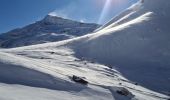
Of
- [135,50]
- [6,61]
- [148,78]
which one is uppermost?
[135,50]

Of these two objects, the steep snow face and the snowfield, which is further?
the steep snow face

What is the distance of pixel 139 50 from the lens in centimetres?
6669

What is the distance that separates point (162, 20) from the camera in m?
86.5

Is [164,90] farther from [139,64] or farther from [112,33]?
[112,33]

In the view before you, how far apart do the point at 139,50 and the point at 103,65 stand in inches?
619

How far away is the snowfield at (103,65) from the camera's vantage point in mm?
19531

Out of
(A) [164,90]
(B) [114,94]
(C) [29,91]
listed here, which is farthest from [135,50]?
(C) [29,91]

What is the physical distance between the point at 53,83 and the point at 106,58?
138 feet

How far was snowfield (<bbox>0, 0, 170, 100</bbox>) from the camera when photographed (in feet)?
64.1

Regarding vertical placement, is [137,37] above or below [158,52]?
above

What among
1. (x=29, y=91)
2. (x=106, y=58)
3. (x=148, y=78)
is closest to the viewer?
(x=29, y=91)

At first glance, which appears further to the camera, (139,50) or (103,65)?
(139,50)

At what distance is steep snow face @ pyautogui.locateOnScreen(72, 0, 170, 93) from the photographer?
5083 cm

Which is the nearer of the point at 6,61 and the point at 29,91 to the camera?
the point at 29,91
